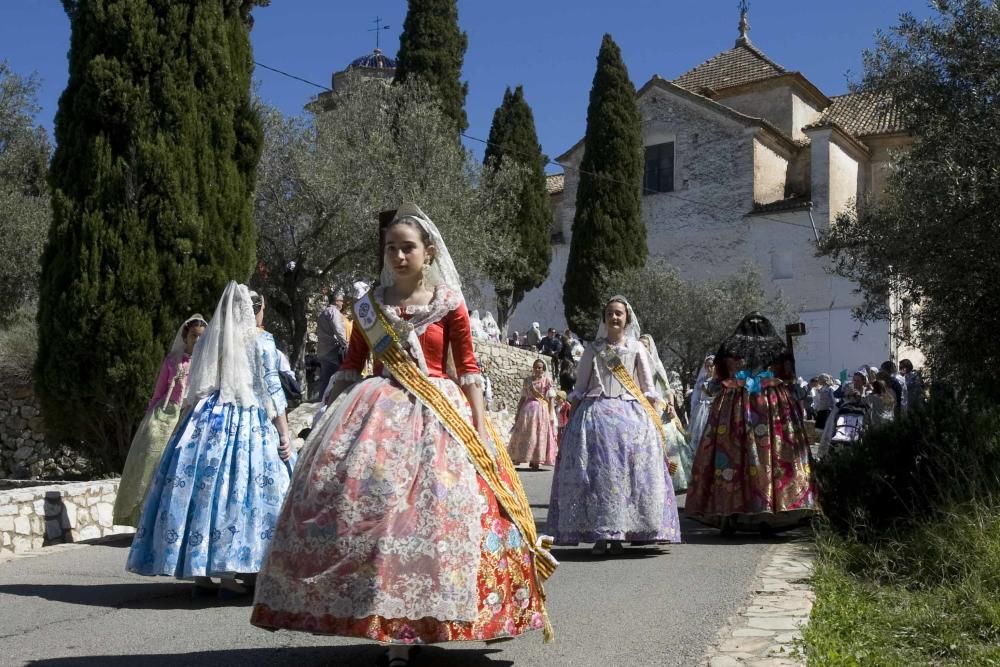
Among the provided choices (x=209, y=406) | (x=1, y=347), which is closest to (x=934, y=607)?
(x=209, y=406)

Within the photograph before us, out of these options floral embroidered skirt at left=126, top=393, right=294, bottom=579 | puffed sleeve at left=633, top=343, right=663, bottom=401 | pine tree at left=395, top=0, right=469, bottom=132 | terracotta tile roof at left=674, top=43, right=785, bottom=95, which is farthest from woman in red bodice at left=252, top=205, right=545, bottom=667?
terracotta tile roof at left=674, top=43, right=785, bottom=95

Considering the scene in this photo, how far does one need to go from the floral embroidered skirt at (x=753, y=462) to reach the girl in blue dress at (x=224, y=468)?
433cm

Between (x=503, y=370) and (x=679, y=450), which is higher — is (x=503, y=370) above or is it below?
above

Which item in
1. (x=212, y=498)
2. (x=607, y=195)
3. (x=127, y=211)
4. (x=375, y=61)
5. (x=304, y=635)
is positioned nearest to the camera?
(x=304, y=635)

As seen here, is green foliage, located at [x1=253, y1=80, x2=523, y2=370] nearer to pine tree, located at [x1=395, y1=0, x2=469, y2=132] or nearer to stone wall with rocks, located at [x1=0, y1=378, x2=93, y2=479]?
stone wall with rocks, located at [x1=0, y1=378, x2=93, y2=479]

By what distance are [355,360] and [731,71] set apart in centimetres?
4331

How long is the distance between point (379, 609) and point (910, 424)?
585 centimetres

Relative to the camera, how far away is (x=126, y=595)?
7383 mm

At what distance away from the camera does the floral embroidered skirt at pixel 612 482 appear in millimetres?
8906

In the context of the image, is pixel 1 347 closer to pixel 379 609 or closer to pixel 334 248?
pixel 334 248

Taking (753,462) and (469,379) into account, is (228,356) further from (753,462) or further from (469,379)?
(753,462)

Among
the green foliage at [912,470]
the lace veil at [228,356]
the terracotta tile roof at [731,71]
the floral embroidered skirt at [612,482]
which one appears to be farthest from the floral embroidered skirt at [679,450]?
the terracotta tile roof at [731,71]

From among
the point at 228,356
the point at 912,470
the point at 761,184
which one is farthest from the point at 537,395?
the point at 761,184

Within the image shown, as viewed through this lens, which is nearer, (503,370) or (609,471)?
(609,471)
